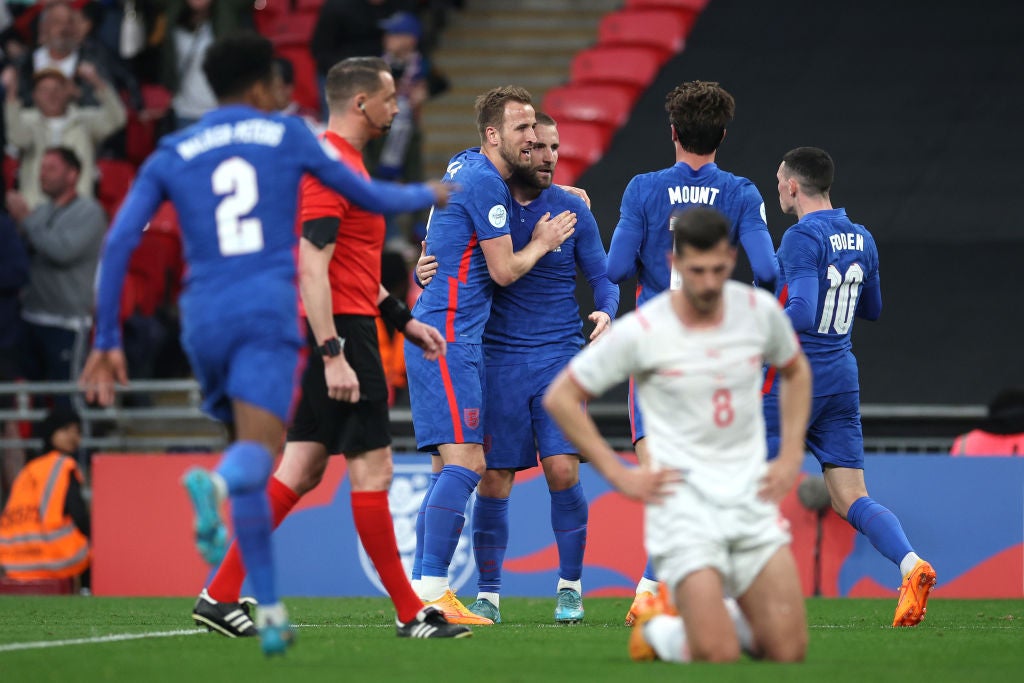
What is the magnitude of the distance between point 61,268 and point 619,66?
5.92 meters

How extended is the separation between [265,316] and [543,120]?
2.90 metres

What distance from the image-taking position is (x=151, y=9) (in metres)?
15.6

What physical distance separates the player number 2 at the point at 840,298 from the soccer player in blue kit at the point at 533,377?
1099 mm

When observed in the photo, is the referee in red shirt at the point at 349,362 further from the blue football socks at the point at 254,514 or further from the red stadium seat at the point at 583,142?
the red stadium seat at the point at 583,142

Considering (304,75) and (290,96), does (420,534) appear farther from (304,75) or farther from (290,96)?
(304,75)

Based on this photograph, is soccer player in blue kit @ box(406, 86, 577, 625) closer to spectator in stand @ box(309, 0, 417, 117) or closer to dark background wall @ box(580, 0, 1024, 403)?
dark background wall @ box(580, 0, 1024, 403)

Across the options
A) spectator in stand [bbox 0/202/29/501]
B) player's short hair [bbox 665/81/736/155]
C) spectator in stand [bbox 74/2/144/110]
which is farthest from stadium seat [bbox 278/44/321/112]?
player's short hair [bbox 665/81/736/155]

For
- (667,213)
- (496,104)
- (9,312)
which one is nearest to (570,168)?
(9,312)

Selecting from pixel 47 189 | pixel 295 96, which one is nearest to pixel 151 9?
pixel 295 96

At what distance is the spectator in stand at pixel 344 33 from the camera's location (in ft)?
45.5

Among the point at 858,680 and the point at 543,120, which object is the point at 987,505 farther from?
the point at 858,680

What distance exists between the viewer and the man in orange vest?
1102 cm

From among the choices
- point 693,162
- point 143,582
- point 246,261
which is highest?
point 693,162

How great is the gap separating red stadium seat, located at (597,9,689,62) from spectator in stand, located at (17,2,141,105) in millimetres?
5102
